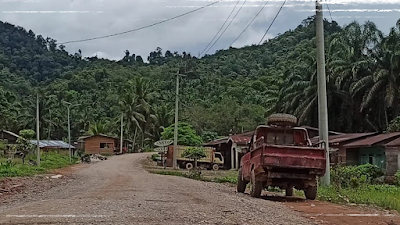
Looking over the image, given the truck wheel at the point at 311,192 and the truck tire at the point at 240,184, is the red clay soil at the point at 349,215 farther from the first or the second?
the truck tire at the point at 240,184

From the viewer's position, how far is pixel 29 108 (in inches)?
2830

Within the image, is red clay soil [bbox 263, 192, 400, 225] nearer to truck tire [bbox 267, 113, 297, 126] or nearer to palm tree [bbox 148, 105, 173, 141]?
truck tire [bbox 267, 113, 297, 126]

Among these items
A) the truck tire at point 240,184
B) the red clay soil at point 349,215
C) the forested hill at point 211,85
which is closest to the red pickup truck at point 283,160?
the truck tire at point 240,184

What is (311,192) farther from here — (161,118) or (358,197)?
(161,118)

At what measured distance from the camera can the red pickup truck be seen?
13.3m

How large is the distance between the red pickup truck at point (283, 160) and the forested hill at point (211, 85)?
19657 mm

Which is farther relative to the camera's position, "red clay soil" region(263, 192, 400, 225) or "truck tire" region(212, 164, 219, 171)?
"truck tire" region(212, 164, 219, 171)

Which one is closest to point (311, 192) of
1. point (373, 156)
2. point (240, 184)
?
point (240, 184)

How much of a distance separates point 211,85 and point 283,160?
5846 cm

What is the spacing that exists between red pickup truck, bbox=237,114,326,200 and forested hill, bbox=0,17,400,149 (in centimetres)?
1966

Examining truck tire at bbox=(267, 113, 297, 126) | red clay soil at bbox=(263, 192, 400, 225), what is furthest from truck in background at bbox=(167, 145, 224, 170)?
red clay soil at bbox=(263, 192, 400, 225)

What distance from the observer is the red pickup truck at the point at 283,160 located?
43.7ft

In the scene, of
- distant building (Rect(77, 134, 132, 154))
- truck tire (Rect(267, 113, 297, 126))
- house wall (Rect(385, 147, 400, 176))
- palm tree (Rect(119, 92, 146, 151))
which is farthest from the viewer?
distant building (Rect(77, 134, 132, 154))

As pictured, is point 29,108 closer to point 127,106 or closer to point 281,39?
point 127,106
